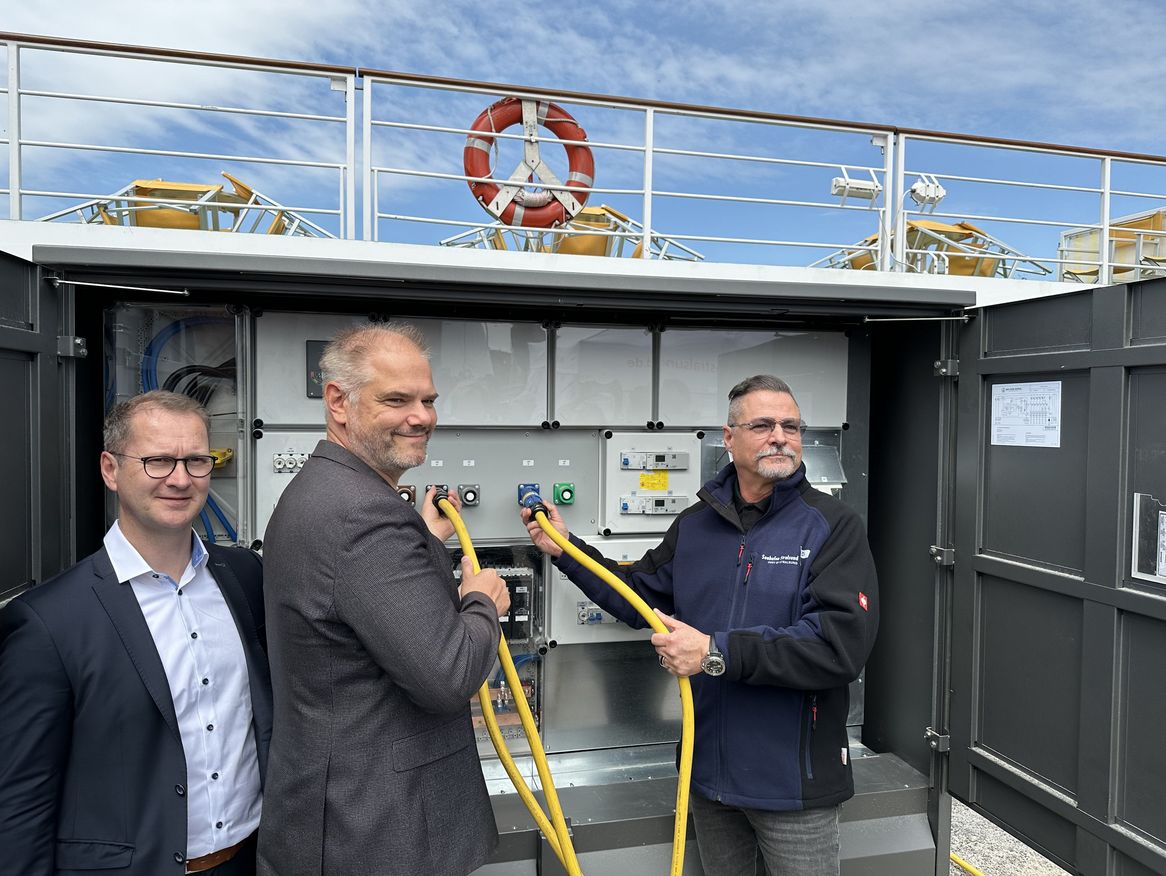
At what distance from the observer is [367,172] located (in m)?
3.11

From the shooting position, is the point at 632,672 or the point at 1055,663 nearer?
the point at 1055,663

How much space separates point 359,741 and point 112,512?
2.04 metres

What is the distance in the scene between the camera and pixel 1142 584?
233cm

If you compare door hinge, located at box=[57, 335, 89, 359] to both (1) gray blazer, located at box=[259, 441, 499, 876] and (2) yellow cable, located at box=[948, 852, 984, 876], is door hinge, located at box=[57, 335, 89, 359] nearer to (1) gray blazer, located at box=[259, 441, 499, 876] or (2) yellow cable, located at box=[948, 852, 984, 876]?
(1) gray blazer, located at box=[259, 441, 499, 876]

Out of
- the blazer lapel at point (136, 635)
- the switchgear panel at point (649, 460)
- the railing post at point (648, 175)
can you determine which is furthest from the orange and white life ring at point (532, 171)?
the blazer lapel at point (136, 635)

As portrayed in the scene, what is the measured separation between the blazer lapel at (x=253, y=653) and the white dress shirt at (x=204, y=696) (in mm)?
19

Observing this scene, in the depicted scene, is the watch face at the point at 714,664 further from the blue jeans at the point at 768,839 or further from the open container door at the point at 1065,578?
the open container door at the point at 1065,578

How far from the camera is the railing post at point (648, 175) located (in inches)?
133

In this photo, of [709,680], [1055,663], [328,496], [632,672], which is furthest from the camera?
[632,672]

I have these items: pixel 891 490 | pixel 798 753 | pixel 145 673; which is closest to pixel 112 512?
pixel 145 673

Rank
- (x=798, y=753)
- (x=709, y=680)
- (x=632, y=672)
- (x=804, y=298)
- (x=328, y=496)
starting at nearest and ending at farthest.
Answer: (x=328, y=496) < (x=798, y=753) < (x=709, y=680) < (x=804, y=298) < (x=632, y=672)

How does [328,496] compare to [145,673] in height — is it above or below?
above

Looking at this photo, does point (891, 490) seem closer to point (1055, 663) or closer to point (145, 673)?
point (1055, 663)

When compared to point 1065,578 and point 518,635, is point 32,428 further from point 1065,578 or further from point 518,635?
point 1065,578
